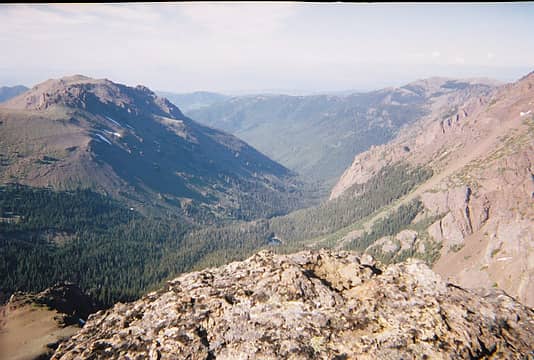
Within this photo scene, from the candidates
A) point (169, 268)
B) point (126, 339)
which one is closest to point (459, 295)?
point (126, 339)

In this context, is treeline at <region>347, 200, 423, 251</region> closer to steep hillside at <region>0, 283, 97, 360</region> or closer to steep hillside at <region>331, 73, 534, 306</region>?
steep hillside at <region>331, 73, 534, 306</region>

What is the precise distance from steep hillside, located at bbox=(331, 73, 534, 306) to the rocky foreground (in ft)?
224

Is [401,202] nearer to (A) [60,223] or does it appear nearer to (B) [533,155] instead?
(B) [533,155]

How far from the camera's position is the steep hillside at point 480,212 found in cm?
8781

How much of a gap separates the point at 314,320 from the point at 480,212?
13018 cm

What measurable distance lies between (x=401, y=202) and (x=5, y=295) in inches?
6685

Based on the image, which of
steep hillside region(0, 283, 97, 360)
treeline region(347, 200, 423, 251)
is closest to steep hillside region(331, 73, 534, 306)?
treeline region(347, 200, 423, 251)

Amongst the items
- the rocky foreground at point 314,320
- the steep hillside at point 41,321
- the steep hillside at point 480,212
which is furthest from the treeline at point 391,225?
the rocky foreground at point 314,320

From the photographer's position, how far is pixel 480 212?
400ft

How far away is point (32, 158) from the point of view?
200m

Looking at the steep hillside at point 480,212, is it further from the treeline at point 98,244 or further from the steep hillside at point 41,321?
the steep hillside at point 41,321

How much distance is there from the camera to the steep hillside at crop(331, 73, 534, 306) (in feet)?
288

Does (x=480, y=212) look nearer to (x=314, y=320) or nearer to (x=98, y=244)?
(x=314, y=320)

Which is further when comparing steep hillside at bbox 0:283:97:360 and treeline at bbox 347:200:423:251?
treeline at bbox 347:200:423:251
